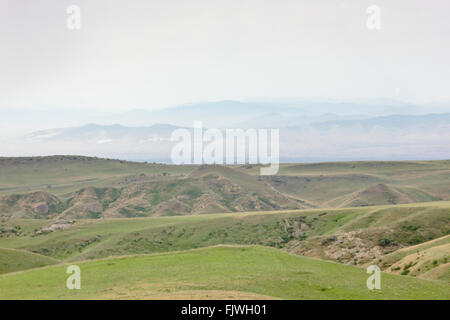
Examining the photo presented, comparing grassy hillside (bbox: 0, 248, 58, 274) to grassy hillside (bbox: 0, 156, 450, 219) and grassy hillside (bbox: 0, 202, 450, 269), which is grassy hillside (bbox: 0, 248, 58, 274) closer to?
grassy hillside (bbox: 0, 202, 450, 269)

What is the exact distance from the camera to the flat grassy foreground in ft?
89.1

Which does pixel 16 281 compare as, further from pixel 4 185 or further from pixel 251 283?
pixel 4 185

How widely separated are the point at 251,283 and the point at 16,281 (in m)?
19.5

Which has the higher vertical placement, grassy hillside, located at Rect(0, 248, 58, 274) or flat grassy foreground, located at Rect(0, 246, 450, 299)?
flat grassy foreground, located at Rect(0, 246, 450, 299)

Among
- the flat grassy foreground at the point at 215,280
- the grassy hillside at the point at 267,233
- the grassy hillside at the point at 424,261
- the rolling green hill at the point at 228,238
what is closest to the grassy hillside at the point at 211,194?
the rolling green hill at the point at 228,238

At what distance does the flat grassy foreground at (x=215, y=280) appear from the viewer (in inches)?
1070

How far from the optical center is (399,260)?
4469 centimetres

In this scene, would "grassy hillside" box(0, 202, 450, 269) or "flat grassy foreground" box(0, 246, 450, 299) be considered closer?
"flat grassy foreground" box(0, 246, 450, 299)

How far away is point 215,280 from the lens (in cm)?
3053

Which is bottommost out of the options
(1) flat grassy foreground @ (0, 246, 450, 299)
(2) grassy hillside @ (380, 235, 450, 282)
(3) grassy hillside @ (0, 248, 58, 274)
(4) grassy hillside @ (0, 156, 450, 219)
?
(4) grassy hillside @ (0, 156, 450, 219)

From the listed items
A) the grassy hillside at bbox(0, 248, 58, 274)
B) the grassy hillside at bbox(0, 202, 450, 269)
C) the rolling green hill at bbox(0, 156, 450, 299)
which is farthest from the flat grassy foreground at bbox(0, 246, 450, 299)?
the grassy hillside at bbox(0, 202, 450, 269)

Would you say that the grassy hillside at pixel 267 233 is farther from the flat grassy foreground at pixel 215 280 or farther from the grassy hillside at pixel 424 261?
the flat grassy foreground at pixel 215 280

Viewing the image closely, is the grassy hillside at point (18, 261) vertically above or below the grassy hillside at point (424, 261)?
below
